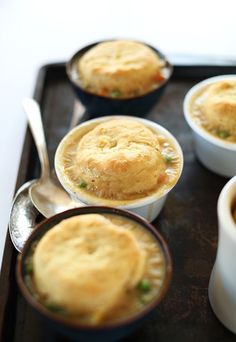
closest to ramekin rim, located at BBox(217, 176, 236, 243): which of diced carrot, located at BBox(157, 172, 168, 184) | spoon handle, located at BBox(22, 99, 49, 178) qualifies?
diced carrot, located at BBox(157, 172, 168, 184)

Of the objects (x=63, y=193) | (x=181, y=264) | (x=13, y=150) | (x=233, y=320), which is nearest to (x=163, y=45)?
(x=13, y=150)

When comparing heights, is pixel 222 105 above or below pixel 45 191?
above

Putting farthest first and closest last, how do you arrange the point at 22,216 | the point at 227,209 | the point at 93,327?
the point at 22,216
the point at 227,209
the point at 93,327

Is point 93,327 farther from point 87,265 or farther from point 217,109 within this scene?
point 217,109

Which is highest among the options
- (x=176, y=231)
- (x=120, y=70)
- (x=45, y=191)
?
(x=120, y=70)

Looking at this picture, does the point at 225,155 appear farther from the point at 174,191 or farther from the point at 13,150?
the point at 13,150

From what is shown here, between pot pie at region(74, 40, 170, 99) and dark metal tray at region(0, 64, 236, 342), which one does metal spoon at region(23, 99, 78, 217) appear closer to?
dark metal tray at region(0, 64, 236, 342)

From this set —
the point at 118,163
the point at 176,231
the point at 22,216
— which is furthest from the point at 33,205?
the point at 176,231
